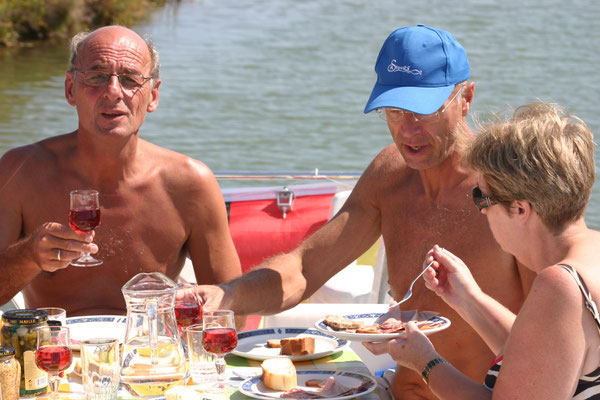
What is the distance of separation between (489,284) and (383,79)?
818 millimetres

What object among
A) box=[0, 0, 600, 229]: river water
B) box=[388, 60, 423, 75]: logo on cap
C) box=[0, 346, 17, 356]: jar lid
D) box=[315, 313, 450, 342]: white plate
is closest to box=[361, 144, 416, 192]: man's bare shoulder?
box=[388, 60, 423, 75]: logo on cap

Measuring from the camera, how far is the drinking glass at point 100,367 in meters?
2.15

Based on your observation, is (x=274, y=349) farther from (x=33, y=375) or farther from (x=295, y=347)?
(x=33, y=375)

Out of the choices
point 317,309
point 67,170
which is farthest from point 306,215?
point 67,170

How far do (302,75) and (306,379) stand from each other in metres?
16.2

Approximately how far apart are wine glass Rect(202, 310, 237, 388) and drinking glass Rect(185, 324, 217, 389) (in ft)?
0.07

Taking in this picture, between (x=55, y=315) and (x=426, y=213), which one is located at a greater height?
(x=426, y=213)

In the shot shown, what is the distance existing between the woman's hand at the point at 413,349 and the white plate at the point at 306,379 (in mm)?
127

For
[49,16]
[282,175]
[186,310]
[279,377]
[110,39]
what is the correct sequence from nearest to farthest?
[279,377] → [186,310] → [110,39] → [282,175] → [49,16]

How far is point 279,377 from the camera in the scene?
241 centimetres

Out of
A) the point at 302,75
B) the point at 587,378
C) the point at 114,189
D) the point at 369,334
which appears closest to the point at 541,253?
the point at 587,378

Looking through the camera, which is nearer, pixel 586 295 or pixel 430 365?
pixel 586 295

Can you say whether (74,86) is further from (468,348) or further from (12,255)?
(468,348)

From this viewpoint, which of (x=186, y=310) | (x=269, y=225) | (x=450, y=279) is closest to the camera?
(x=450, y=279)
